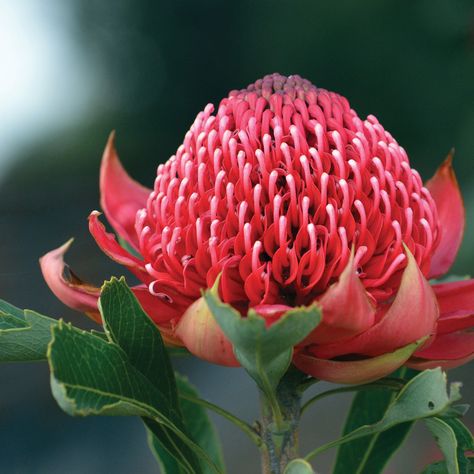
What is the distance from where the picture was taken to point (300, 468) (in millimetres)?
1372

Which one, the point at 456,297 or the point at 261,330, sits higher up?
the point at 261,330

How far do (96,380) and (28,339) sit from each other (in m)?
0.18

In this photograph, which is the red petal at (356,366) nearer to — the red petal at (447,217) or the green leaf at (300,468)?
the green leaf at (300,468)

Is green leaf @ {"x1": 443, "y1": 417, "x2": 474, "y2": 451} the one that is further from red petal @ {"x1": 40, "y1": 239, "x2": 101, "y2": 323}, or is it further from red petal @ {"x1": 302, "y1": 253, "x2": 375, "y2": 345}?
red petal @ {"x1": 40, "y1": 239, "x2": 101, "y2": 323}

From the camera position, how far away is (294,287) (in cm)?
152

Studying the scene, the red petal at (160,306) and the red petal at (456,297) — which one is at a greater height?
the red petal at (160,306)

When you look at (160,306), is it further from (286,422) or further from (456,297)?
(456,297)

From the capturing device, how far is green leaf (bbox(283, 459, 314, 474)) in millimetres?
1350

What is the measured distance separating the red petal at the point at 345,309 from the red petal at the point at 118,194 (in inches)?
28.1

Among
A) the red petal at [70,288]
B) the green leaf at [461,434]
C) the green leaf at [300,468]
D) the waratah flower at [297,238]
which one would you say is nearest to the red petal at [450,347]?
the waratah flower at [297,238]

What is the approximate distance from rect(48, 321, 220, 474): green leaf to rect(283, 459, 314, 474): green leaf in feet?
0.75

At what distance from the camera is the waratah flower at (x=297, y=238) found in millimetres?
1386

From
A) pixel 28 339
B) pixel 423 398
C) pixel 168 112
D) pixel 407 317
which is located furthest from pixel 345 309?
pixel 168 112

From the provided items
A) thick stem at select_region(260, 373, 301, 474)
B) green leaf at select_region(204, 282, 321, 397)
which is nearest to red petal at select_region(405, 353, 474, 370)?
thick stem at select_region(260, 373, 301, 474)
